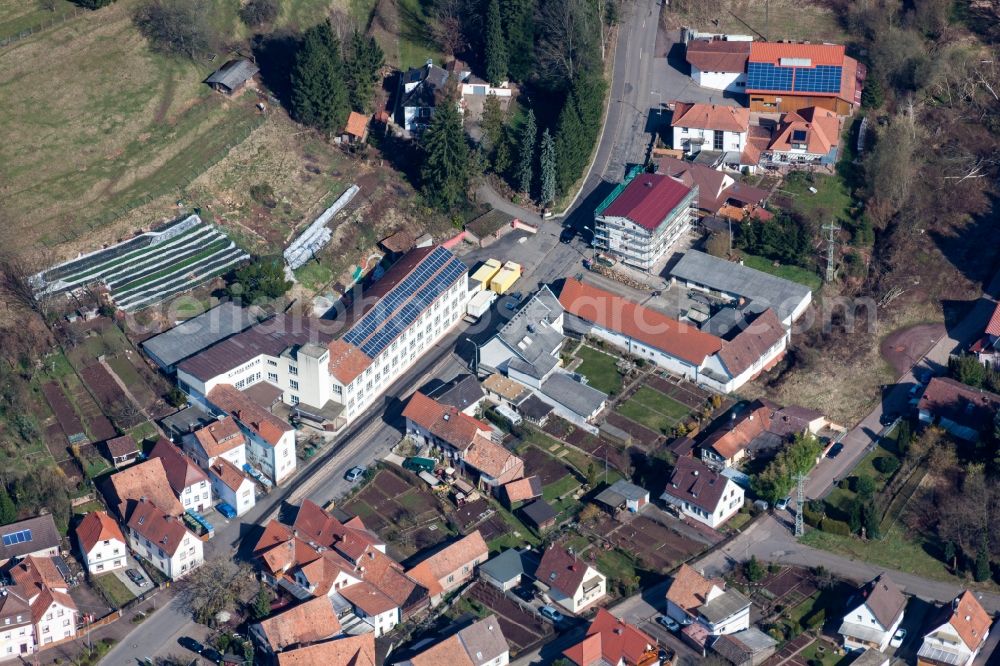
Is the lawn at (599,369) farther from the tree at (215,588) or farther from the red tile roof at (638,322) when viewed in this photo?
the tree at (215,588)

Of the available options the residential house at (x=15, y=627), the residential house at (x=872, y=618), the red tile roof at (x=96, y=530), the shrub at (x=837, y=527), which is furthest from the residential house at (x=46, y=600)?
the shrub at (x=837, y=527)

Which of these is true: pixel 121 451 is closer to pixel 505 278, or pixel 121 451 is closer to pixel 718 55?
pixel 505 278

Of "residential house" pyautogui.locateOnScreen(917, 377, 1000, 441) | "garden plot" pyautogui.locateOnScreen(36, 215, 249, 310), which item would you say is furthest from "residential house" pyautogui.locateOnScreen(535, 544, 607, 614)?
"garden plot" pyautogui.locateOnScreen(36, 215, 249, 310)

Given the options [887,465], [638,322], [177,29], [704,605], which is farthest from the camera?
[177,29]

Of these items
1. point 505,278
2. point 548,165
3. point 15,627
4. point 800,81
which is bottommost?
point 15,627

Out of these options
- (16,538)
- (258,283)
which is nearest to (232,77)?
(258,283)

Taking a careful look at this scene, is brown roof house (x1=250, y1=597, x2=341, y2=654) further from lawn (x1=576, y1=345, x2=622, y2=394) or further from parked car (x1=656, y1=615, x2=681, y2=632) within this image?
lawn (x1=576, y1=345, x2=622, y2=394)
